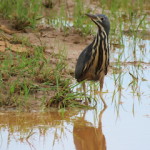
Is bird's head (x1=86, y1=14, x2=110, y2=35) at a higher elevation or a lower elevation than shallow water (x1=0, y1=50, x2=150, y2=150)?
higher

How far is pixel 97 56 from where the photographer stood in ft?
25.1

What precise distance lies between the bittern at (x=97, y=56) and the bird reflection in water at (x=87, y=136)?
105 cm

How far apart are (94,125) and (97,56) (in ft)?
4.22

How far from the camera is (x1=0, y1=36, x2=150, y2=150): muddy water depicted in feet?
19.8

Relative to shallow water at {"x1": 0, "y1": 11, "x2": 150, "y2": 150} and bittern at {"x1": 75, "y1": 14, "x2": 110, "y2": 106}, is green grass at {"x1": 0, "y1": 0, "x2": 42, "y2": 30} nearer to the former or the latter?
shallow water at {"x1": 0, "y1": 11, "x2": 150, "y2": 150}

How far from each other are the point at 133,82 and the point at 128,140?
7.81 ft

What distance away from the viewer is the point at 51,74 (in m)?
7.95

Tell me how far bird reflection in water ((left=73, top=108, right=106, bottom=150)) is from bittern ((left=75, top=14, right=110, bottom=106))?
1051 millimetres

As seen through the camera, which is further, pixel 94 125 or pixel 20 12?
pixel 20 12

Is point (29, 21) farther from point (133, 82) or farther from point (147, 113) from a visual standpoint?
point (147, 113)

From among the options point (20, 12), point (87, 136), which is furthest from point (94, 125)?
point (20, 12)

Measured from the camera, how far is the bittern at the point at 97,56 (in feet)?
24.8

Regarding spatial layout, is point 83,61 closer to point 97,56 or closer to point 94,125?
point 97,56

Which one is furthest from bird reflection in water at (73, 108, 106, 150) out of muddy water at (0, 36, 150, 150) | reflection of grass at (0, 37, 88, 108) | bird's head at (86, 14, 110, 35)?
bird's head at (86, 14, 110, 35)
